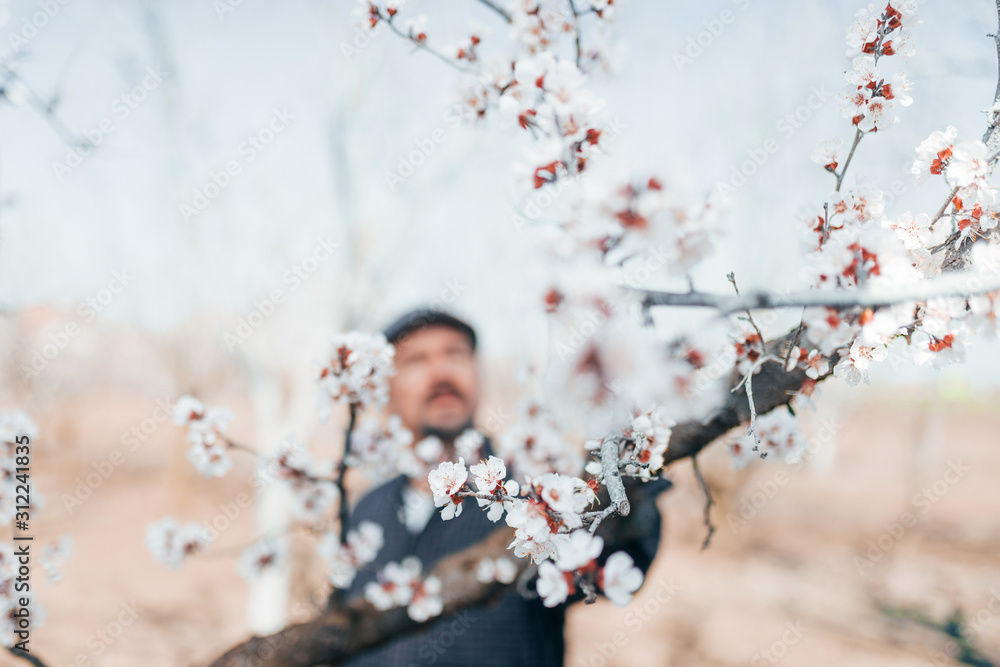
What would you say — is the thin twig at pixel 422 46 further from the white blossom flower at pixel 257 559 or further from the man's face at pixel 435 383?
the white blossom flower at pixel 257 559

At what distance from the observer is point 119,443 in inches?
591

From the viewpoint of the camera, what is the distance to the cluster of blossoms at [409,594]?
153 cm

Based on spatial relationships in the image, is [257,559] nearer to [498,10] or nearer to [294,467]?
[294,467]

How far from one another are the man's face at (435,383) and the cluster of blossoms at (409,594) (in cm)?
89

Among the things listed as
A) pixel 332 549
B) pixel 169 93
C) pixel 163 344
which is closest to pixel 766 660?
pixel 332 549

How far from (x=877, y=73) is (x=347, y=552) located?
2.10m

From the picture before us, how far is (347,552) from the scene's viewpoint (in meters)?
1.95

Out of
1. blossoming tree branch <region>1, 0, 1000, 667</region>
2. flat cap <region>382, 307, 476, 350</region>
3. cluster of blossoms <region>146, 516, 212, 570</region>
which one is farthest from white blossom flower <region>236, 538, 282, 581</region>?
flat cap <region>382, 307, 476, 350</region>

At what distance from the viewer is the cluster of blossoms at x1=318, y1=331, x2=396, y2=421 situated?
1384 millimetres

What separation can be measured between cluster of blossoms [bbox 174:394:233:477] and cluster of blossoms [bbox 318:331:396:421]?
0.32 metres

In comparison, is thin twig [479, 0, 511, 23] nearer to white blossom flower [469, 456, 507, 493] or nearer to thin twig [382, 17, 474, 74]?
thin twig [382, 17, 474, 74]

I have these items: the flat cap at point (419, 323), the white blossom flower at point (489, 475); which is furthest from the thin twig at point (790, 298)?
the flat cap at point (419, 323)

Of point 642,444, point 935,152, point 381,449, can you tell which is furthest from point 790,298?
point 381,449

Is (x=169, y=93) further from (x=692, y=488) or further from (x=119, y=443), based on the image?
(x=119, y=443)
